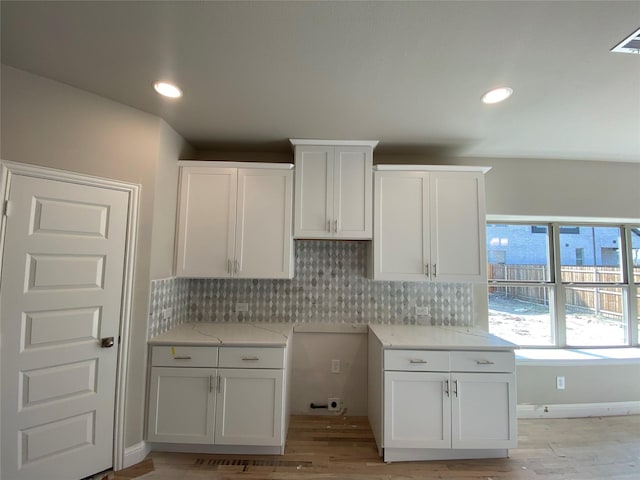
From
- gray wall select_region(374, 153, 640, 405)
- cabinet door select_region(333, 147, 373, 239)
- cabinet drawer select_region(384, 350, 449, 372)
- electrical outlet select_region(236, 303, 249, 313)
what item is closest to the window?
gray wall select_region(374, 153, 640, 405)

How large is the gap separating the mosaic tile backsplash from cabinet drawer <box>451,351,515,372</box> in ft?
2.06

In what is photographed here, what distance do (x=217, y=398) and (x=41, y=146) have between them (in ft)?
6.34

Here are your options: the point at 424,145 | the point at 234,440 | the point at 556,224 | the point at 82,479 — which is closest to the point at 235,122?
the point at 424,145

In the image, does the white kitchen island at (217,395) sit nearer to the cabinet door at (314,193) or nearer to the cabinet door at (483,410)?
the cabinet door at (314,193)

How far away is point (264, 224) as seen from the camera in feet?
7.45

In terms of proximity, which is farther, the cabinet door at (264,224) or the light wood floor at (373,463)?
the cabinet door at (264,224)

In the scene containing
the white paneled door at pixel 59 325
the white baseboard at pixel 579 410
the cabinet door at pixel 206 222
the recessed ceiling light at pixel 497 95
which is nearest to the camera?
the white paneled door at pixel 59 325

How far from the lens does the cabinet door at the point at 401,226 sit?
2.28 m

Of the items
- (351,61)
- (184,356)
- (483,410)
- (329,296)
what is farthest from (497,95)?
(184,356)

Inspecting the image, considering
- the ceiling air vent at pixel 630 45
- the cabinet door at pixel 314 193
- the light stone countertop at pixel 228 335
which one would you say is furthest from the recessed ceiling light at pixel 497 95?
the light stone countertop at pixel 228 335

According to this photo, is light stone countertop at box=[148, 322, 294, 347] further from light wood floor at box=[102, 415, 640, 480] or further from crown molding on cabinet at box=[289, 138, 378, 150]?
crown molding on cabinet at box=[289, 138, 378, 150]

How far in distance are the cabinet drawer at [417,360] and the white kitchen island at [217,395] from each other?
769mm

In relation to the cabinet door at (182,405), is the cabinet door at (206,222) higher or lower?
higher

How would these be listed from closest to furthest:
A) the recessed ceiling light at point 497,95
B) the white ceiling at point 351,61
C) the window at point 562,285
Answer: the white ceiling at point 351,61
the recessed ceiling light at point 497,95
the window at point 562,285
